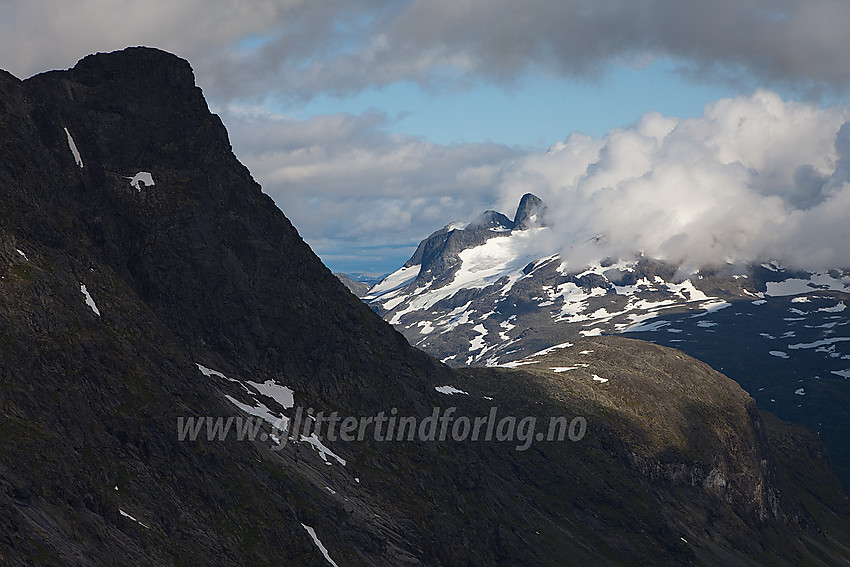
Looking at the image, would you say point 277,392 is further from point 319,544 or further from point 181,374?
point 319,544

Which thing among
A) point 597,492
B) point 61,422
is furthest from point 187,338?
point 597,492

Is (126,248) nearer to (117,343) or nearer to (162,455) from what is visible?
(117,343)

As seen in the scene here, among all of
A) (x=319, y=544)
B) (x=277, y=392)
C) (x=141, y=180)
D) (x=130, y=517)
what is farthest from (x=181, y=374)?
(x=141, y=180)

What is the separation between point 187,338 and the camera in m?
115

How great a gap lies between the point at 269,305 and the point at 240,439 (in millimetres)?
34424

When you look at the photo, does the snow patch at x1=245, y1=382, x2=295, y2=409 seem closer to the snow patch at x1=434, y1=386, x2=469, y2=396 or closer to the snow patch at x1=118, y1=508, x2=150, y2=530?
the snow patch at x1=118, y1=508, x2=150, y2=530

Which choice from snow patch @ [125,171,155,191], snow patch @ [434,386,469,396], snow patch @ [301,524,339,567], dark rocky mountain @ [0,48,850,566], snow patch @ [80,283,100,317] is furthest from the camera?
snow patch @ [434,386,469,396]

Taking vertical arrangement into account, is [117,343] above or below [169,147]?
below

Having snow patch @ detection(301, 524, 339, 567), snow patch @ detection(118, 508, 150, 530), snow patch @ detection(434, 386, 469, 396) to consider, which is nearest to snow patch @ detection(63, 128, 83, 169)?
snow patch @ detection(118, 508, 150, 530)

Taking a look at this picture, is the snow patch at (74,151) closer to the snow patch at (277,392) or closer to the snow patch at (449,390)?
the snow patch at (277,392)

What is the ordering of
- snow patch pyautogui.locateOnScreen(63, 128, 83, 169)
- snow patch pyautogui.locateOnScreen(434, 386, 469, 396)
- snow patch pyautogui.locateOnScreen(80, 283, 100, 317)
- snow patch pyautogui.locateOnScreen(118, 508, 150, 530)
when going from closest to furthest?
snow patch pyautogui.locateOnScreen(118, 508, 150, 530) → snow patch pyautogui.locateOnScreen(80, 283, 100, 317) → snow patch pyautogui.locateOnScreen(63, 128, 83, 169) → snow patch pyautogui.locateOnScreen(434, 386, 469, 396)

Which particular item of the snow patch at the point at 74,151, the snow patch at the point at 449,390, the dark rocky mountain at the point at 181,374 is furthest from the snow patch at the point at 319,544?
the snow patch at the point at 449,390

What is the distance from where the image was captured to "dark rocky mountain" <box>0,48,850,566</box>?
74.2 metres

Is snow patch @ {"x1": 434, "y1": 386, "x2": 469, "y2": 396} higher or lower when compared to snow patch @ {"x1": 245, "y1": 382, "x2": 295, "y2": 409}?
lower
